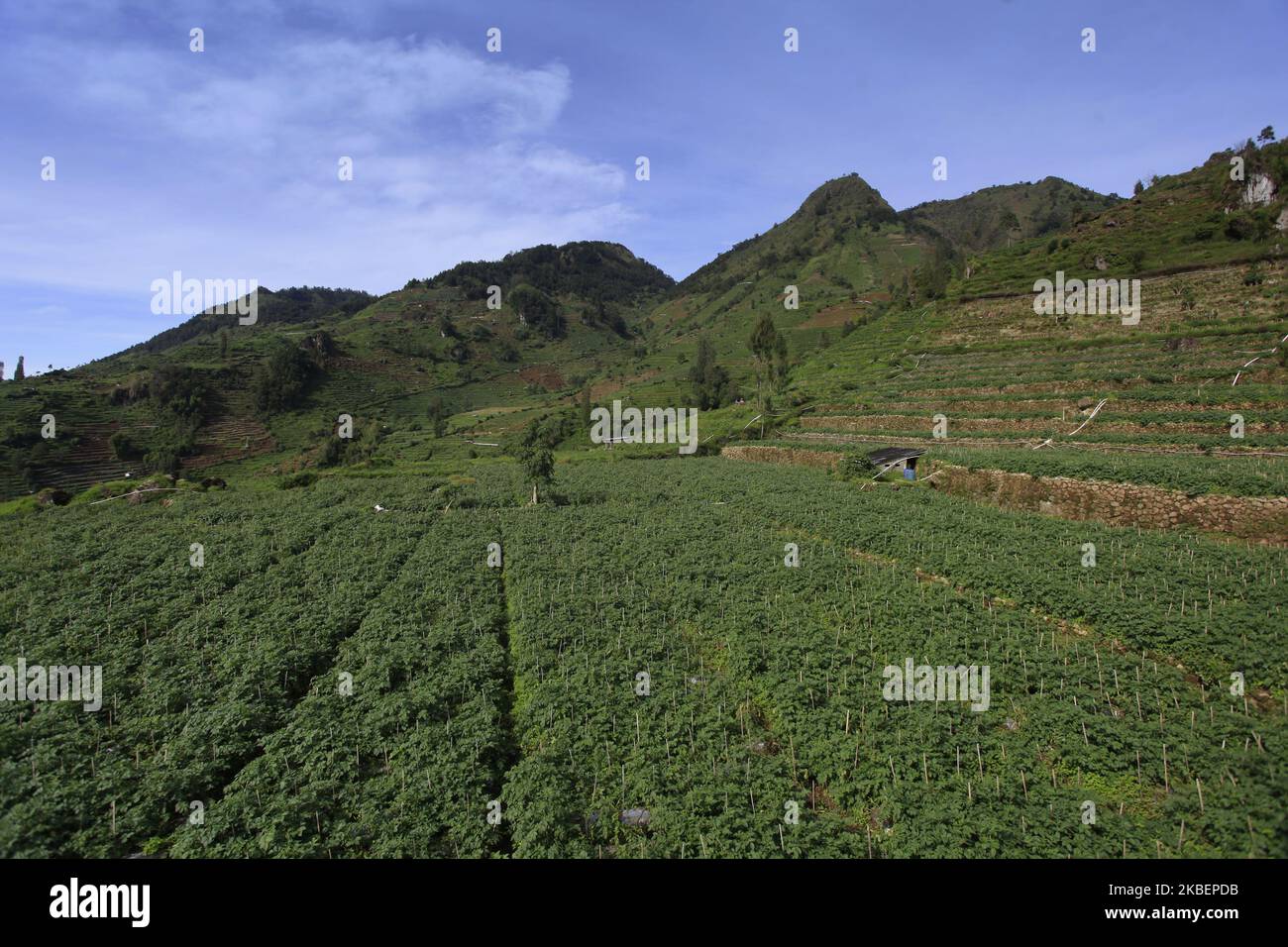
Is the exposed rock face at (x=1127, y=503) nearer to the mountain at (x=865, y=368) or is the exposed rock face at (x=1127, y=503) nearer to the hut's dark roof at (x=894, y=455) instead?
the hut's dark roof at (x=894, y=455)

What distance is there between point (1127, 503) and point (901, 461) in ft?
43.4

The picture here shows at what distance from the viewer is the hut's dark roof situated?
113ft

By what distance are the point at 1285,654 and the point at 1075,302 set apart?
2419 inches

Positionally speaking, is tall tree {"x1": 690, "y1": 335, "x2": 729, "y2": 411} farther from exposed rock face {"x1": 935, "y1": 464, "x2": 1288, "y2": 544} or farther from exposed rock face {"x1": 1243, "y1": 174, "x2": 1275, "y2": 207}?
exposed rock face {"x1": 1243, "y1": 174, "x2": 1275, "y2": 207}

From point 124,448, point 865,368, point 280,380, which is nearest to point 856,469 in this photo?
point 865,368

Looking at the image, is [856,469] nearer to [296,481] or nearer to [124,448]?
[296,481]

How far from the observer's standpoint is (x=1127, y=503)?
21875 mm

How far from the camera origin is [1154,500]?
21094 millimetres

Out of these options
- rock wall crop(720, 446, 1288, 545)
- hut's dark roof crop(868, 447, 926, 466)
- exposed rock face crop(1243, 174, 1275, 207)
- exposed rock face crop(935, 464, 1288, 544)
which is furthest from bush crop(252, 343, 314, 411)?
exposed rock face crop(1243, 174, 1275, 207)

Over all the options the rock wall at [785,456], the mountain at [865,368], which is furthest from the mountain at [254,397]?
the rock wall at [785,456]

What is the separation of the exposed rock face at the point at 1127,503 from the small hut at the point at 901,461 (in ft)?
11.2

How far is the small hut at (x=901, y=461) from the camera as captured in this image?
109 ft

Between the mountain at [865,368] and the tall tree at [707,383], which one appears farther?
the tall tree at [707,383]
